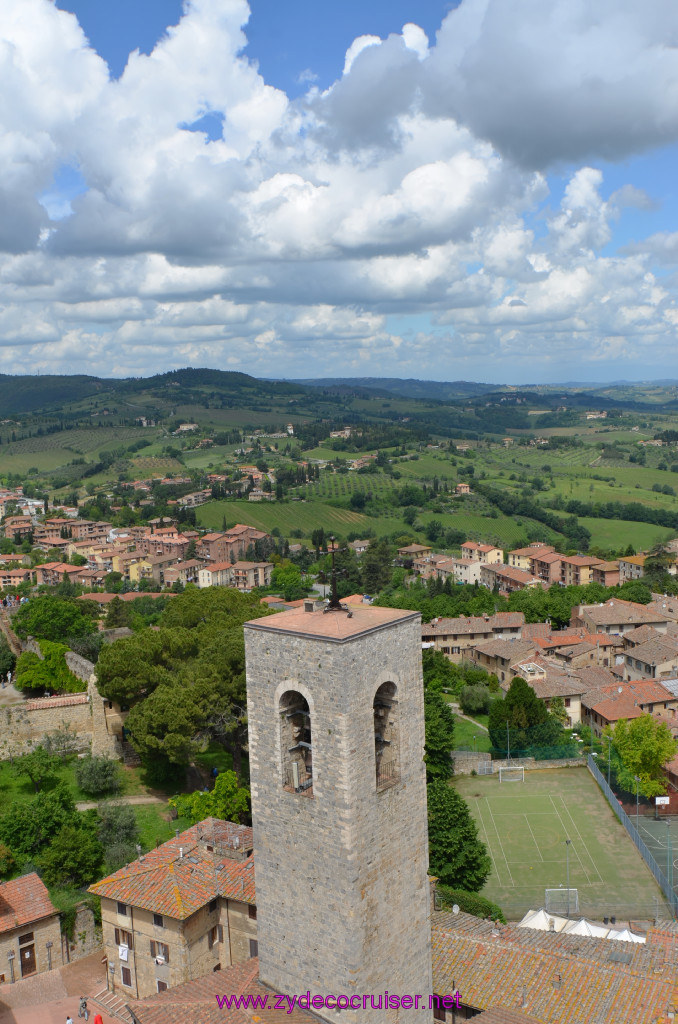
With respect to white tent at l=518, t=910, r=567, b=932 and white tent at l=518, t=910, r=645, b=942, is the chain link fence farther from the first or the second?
white tent at l=518, t=910, r=567, b=932

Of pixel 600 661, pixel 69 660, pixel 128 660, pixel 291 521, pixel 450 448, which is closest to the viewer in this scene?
pixel 128 660

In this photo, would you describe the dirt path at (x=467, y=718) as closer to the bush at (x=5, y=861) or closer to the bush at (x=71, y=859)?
the bush at (x=71, y=859)

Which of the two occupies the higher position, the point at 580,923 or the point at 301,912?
the point at 301,912

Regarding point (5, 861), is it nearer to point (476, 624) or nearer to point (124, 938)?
point (124, 938)

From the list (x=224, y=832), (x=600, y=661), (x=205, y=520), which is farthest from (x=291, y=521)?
(x=224, y=832)

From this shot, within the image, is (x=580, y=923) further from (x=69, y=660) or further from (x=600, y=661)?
(x=600, y=661)

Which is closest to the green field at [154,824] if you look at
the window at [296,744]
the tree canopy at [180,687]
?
the tree canopy at [180,687]

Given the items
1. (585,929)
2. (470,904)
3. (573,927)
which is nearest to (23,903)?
(470,904)
